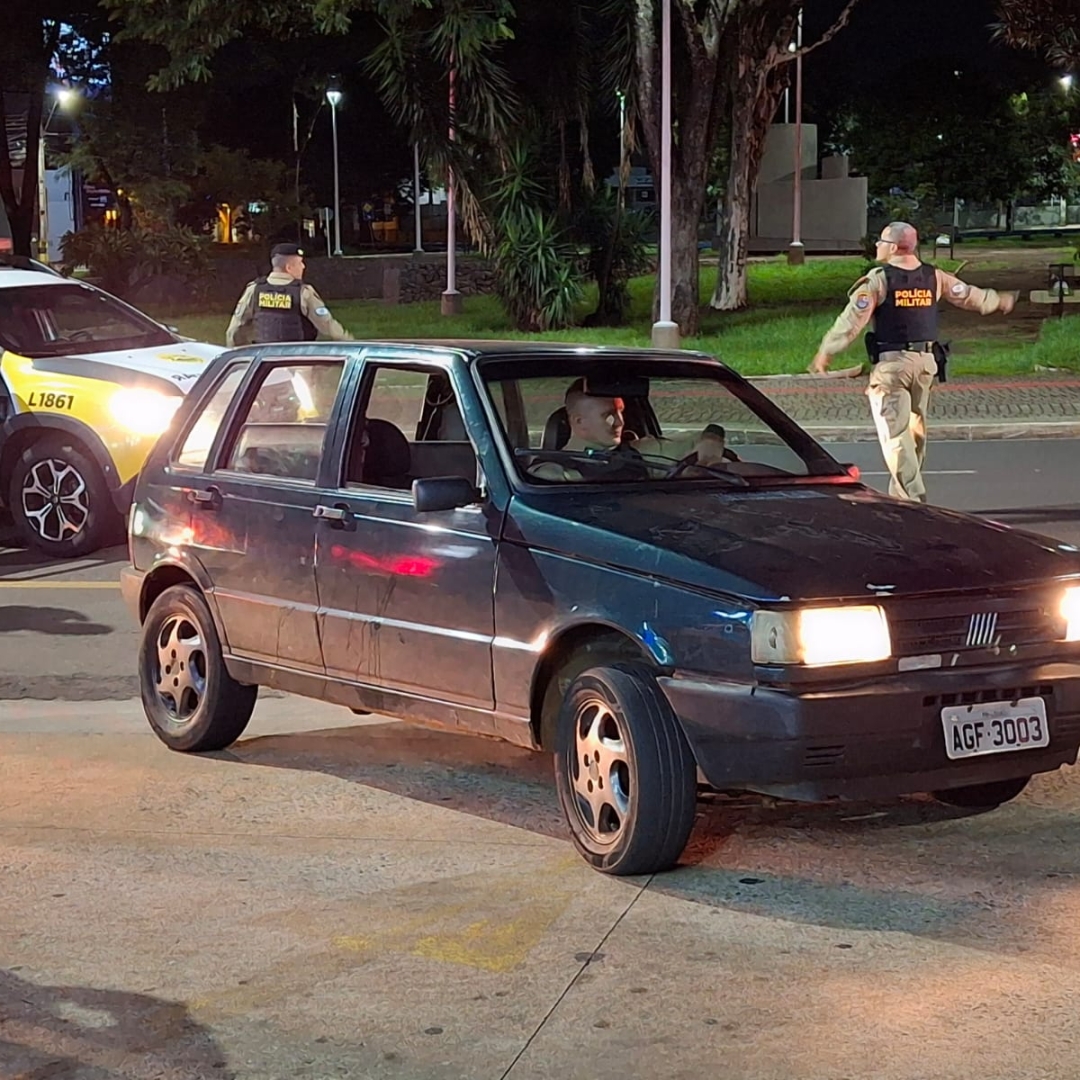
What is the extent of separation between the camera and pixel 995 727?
5457 mm

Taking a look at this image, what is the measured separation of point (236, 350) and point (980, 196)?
82.3m

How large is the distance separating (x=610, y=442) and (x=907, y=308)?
16.2ft

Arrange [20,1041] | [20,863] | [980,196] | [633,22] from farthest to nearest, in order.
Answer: [980,196], [633,22], [20,863], [20,1041]

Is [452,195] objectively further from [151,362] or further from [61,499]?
[61,499]

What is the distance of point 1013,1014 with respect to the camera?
14.6 feet

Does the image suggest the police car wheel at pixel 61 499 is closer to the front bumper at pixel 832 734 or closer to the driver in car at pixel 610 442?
the driver in car at pixel 610 442

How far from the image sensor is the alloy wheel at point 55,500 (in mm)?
11836

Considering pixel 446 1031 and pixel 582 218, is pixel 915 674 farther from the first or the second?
pixel 582 218

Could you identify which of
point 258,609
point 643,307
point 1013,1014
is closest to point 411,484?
point 258,609

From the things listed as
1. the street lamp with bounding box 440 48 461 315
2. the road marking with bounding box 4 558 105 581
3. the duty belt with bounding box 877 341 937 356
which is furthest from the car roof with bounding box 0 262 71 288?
the street lamp with bounding box 440 48 461 315

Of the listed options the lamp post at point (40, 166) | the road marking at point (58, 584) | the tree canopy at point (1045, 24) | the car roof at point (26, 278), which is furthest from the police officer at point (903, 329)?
the lamp post at point (40, 166)

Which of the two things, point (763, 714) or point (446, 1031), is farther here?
point (763, 714)

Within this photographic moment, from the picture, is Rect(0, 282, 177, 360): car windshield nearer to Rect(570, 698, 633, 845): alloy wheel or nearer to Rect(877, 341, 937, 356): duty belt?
Rect(877, 341, 937, 356): duty belt

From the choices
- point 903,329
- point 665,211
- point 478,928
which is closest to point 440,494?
point 478,928
